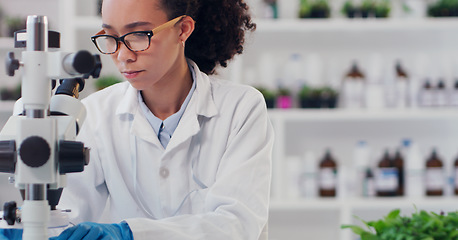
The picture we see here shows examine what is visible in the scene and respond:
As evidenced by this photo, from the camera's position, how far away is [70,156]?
774 mm

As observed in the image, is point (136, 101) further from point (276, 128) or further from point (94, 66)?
point (276, 128)

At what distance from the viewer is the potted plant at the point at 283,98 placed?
297 centimetres

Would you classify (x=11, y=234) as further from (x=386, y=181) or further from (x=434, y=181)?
(x=434, y=181)

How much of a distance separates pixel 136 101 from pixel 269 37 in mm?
1901

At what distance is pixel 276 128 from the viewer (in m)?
2.97

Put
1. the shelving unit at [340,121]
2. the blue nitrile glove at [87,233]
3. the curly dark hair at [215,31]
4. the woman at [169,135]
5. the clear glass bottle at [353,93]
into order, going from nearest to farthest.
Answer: the blue nitrile glove at [87,233] → the woman at [169,135] → the curly dark hair at [215,31] → the clear glass bottle at [353,93] → the shelving unit at [340,121]

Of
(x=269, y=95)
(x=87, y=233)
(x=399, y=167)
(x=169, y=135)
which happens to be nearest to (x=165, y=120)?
(x=169, y=135)

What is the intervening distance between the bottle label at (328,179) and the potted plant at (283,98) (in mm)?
389

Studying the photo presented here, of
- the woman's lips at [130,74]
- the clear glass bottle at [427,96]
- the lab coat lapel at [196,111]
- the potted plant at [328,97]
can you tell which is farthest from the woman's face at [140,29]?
the clear glass bottle at [427,96]

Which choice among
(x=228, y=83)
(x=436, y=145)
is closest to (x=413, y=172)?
Result: (x=436, y=145)

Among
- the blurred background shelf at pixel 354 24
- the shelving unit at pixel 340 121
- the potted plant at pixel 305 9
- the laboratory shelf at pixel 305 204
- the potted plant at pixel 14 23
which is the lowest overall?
the laboratory shelf at pixel 305 204

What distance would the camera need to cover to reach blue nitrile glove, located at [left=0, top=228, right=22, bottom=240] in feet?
3.09

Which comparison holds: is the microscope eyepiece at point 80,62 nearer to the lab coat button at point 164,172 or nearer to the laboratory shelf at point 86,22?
the lab coat button at point 164,172

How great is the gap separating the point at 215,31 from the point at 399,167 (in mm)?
1851
